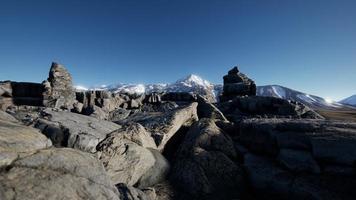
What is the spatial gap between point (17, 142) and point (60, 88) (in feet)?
85.9

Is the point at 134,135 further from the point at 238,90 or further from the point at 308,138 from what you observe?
the point at 238,90

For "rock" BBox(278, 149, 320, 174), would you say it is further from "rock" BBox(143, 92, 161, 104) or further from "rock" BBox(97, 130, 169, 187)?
"rock" BBox(143, 92, 161, 104)

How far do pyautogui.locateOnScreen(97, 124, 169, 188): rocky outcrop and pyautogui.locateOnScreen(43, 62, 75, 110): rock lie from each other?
1732 centimetres

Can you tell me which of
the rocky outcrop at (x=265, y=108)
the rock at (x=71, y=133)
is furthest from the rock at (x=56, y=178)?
the rocky outcrop at (x=265, y=108)

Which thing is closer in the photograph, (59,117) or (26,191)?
(26,191)

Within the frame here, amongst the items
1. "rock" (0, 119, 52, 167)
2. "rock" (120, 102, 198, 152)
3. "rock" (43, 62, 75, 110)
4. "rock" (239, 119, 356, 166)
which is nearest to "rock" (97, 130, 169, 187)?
"rock" (120, 102, 198, 152)

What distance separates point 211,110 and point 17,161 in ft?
42.5

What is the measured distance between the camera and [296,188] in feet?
22.4

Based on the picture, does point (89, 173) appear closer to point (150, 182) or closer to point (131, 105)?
point (150, 182)

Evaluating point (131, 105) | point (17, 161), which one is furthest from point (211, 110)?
point (131, 105)

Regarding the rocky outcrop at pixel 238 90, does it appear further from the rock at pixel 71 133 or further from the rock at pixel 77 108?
the rock at pixel 71 133

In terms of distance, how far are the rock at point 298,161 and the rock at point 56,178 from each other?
5903 millimetres

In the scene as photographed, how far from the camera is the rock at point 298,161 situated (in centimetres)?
714

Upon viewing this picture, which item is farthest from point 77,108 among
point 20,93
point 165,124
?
point 165,124
